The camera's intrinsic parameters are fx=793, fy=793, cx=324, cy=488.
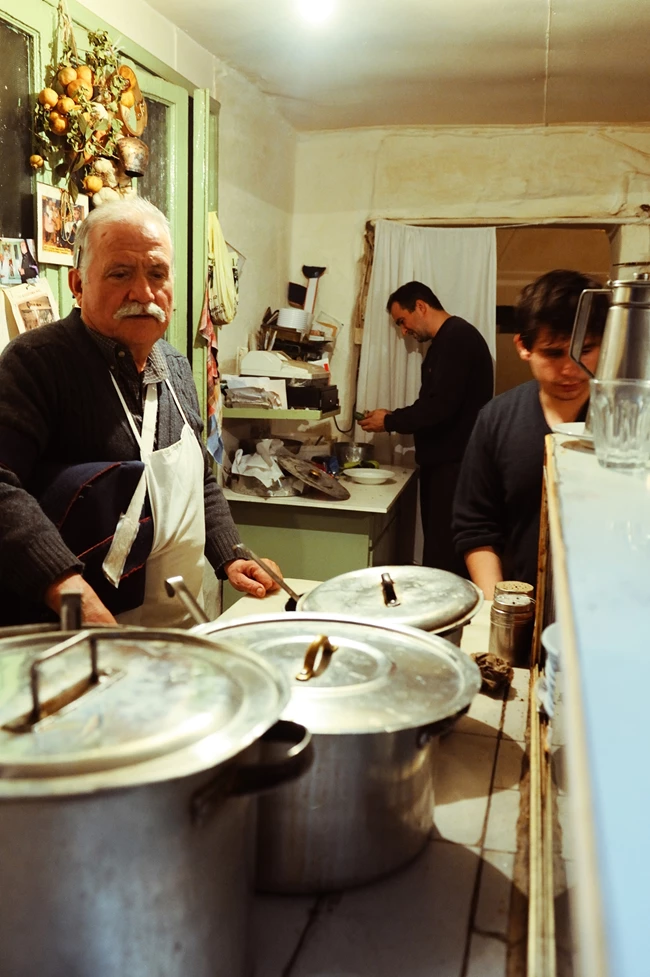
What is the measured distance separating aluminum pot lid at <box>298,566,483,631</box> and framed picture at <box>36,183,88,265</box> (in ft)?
5.29

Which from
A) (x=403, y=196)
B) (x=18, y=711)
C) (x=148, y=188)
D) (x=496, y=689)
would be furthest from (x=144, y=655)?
(x=403, y=196)

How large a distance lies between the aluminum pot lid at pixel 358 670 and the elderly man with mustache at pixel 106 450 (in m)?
0.84

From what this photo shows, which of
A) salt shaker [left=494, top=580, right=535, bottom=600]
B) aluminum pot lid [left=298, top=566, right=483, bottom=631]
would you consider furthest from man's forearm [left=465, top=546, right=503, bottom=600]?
aluminum pot lid [left=298, top=566, right=483, bottom=631]

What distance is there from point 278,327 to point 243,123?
1100 millimetres

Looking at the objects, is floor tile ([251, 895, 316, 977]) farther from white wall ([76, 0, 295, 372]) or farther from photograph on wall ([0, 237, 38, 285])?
white wall ([76, 0, 295, 372])

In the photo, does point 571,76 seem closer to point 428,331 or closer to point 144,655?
point 428,331

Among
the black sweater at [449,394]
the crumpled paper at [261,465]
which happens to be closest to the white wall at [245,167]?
the crumpled paper at [261,465]

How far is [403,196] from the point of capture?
4941 mm

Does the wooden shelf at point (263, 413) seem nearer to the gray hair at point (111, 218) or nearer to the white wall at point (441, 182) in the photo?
the white wall at point (441, 182)

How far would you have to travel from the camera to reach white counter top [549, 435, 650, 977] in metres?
0.31

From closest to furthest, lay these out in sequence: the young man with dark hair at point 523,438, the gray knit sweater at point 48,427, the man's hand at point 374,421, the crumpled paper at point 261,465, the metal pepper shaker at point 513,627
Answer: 1. the metal pepper shaker at point 513,627
2. the gray knit sweater at point 48,427
3. the young man with dark hair at point 523,438
4. the crumpled paper at point 261,465
5. the man's hand at point 374,421

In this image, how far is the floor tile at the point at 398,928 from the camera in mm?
730

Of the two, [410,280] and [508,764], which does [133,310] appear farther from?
[410,280]

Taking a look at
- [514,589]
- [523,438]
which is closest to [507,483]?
[523,438]
